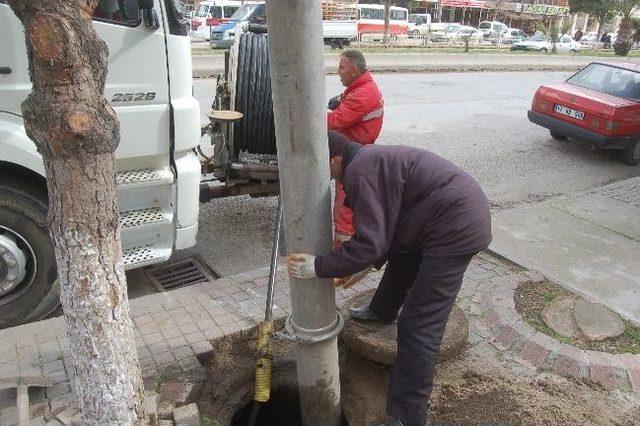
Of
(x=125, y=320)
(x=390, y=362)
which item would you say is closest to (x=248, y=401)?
(x=390, y=362)

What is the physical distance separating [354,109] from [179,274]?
6.65ft

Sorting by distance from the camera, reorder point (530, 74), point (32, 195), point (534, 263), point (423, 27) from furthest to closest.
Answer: point (423, 27) → point (530, 74) → point (534, 263) → point (32, 195)

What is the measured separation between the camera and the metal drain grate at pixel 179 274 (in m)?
4.53

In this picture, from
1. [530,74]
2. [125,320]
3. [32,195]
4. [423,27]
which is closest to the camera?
[125,320]

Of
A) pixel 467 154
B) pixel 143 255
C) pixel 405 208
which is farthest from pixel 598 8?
pixel 405 208

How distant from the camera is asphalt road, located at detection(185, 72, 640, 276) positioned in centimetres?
544

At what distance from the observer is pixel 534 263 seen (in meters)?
4.79

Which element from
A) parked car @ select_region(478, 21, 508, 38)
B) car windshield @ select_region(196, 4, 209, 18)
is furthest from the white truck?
parked car @ select_region(478, 21, 508, 38)

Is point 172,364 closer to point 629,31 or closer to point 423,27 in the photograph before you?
point 629,31

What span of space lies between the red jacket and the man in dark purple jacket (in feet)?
6.24

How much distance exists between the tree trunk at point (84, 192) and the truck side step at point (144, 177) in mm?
1704

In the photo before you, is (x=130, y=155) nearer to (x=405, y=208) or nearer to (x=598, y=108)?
(x=405, y=208)

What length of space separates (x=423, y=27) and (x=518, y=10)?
71.0 ft

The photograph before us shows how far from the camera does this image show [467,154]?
878cm
